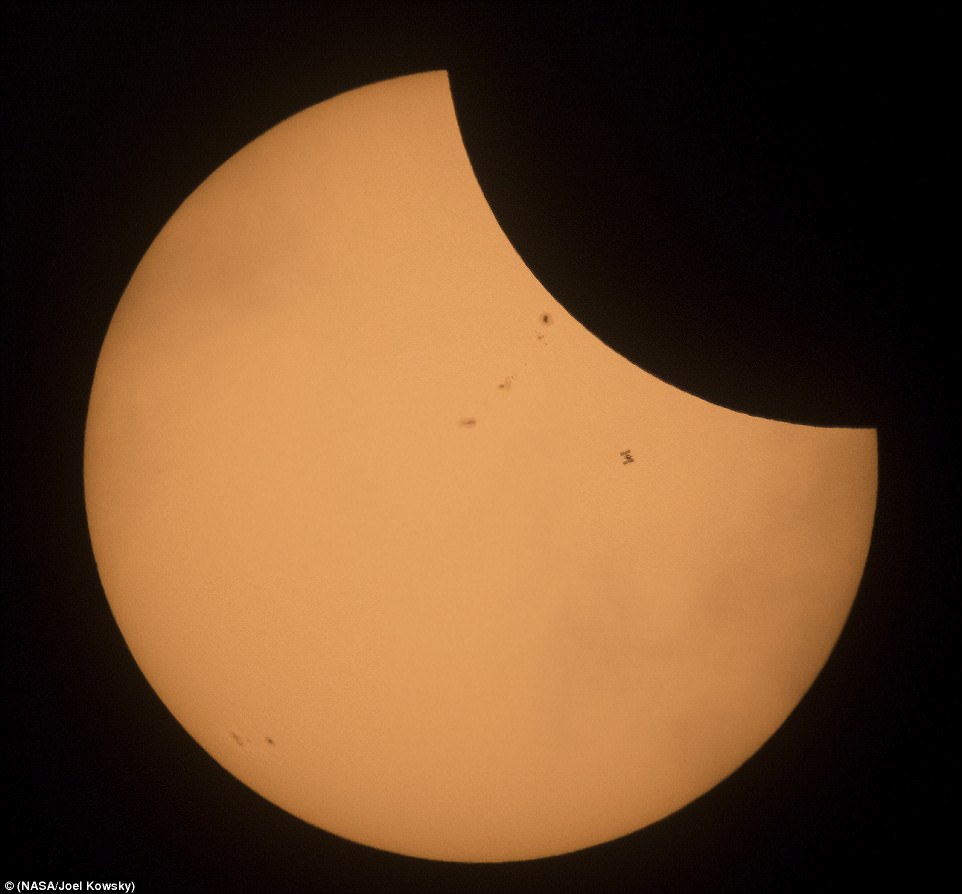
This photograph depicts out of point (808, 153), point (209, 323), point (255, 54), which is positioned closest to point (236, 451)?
point (209, 323)

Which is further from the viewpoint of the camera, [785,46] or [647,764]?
[647,764]

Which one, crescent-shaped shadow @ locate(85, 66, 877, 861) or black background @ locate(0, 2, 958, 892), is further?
crescent-shaped shadow @ locate(85, 66, 877, 861)

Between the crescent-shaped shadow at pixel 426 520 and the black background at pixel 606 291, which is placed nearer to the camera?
the black background at pixel 606 291

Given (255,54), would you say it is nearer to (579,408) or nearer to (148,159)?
(148,159)

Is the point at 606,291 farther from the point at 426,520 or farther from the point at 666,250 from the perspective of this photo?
the point at 426,520

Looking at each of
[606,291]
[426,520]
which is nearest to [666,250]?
[606,291]

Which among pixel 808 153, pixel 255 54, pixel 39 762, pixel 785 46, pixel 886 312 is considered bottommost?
pixel 39 762

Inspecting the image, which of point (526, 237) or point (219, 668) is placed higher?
point (526, 237)

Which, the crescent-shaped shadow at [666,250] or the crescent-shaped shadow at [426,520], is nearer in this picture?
the crescent-shaped shadow at [666,250]
